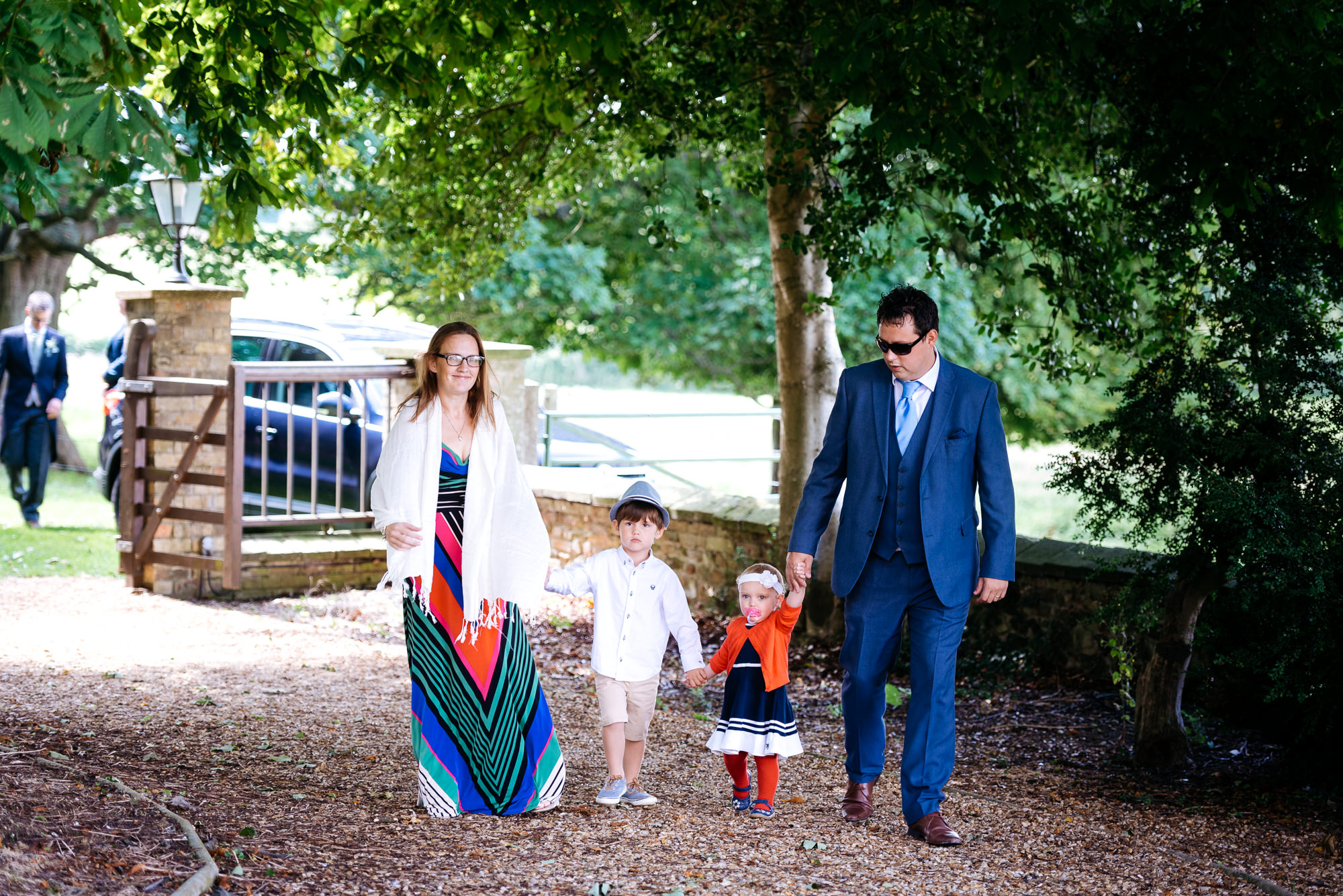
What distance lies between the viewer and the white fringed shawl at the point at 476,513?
4.04 meters

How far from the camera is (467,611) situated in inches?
161

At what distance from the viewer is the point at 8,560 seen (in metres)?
9.98

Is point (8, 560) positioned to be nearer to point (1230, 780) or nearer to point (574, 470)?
point (574, 470)

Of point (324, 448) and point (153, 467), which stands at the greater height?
point (324, 448)

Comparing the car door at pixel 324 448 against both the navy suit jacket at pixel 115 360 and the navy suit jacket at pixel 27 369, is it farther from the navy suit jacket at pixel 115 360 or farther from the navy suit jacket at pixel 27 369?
the navy suit jacket at pixel 27 369

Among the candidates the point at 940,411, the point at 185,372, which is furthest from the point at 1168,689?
the point at 185,372

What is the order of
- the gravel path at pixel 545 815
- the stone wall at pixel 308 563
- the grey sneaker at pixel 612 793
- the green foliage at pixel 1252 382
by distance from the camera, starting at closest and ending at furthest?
the gravel path at pixel 545 815 < the grey sneaker at pixel 612 793 < the green foliage at pixel 1252 382 < the stone wall at pixel 308 563

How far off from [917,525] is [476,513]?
1464mm

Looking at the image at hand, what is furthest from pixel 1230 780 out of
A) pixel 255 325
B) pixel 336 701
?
→ pixel 255 325

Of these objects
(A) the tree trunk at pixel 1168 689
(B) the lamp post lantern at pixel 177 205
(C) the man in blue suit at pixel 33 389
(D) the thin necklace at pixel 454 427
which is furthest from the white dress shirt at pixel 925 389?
(C) the man in blue suit at pixel 33 389

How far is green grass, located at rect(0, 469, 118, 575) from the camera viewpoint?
32.2 ft

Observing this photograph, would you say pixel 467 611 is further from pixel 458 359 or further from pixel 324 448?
pixel 324 448

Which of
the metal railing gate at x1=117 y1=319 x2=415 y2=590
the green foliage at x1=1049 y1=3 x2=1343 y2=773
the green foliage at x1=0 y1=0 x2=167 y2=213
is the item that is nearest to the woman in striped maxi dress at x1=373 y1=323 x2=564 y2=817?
the green foliage at x1=0 y1=0 x2=167 y2=213

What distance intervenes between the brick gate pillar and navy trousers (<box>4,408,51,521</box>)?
3230 mm
